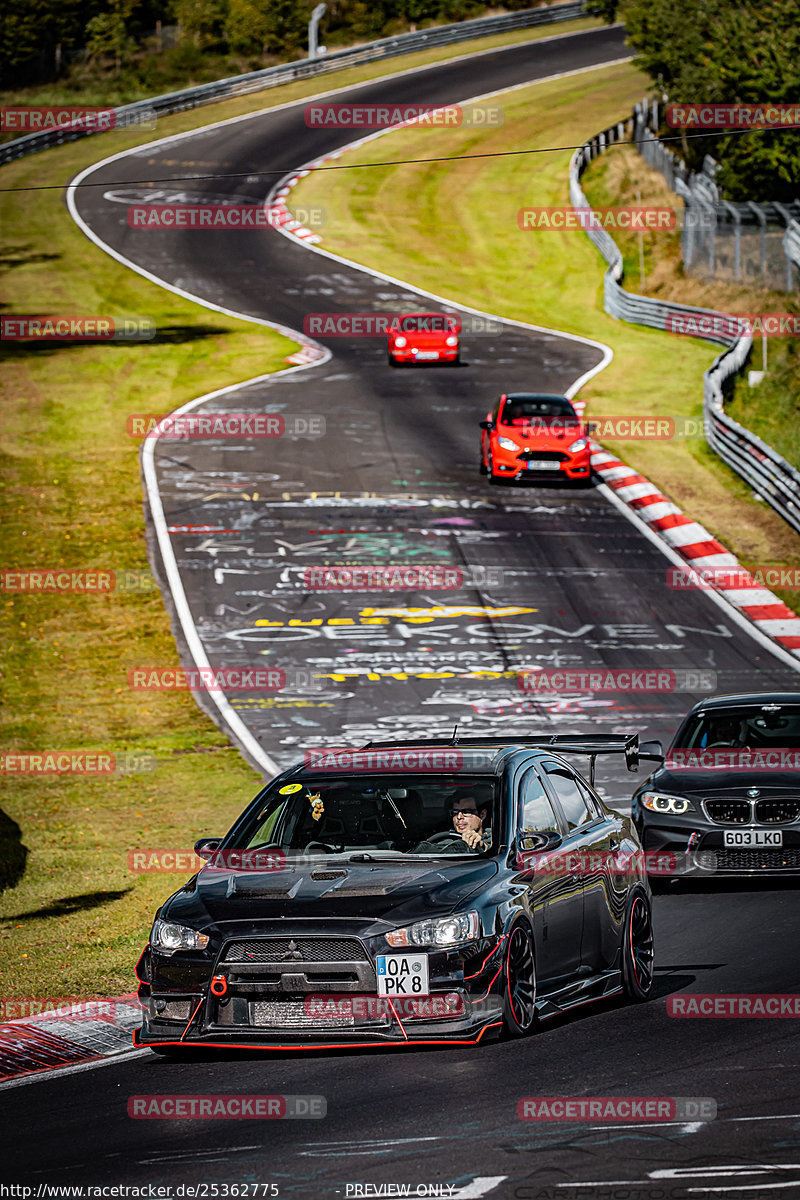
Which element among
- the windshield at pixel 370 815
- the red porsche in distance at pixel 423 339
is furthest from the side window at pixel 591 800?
the red porsche in distance at pixel 423 339

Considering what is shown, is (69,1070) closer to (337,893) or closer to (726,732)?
(337,893)

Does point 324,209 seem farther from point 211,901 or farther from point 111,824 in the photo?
point 211,901

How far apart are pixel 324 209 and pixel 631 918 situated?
5824 cm

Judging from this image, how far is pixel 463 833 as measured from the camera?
912cm

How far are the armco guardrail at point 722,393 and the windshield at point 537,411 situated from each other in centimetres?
342

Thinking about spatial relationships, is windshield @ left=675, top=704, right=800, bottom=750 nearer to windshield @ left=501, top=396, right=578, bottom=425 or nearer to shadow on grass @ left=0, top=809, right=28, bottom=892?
shadow on grass @ left=0, top=809, right=28, bottom=892

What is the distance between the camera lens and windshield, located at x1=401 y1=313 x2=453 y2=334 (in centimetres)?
4538

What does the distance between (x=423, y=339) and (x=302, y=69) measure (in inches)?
1649

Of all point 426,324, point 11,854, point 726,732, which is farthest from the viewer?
point 426,324

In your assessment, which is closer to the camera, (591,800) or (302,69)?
(591,800)

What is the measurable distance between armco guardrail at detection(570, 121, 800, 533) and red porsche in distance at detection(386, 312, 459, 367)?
5.61m

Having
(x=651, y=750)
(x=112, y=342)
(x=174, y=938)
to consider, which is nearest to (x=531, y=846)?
(x=174, y=938)

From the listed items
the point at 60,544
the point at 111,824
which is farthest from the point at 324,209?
the point at 111,824

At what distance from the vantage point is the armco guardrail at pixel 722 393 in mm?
32469
